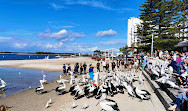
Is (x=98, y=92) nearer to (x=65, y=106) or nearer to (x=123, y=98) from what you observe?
(x=123, y=98)

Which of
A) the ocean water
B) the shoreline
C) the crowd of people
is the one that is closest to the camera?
the crowd of people

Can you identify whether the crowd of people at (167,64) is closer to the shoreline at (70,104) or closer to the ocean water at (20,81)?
the shoreline at (70,104)

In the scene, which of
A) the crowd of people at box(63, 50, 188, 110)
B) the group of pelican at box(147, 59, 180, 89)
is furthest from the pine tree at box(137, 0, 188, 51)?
the group of pelican at box(147, 59, 180, 89)

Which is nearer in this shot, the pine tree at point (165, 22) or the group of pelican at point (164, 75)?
the group of pelican at point (164, 75)

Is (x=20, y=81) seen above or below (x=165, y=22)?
below

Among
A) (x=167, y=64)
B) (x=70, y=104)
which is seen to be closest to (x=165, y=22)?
(x=167, y=64)

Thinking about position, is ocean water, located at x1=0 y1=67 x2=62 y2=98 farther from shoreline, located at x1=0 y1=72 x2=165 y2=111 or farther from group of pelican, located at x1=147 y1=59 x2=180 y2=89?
group of pelican, located at x1=147 y1=59 x2=180 y2=89

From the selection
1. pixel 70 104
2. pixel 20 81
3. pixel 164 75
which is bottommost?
pixel 20 81

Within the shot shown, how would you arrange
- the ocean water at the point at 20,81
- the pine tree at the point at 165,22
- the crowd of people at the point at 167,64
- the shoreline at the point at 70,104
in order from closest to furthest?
the crowd of people at the point at 167,64, the shoreline at the point at 70,104, the ocean water at the point at 20,81, the pine tree at the point at 165,22

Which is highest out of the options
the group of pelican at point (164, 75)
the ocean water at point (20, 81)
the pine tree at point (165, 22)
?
the pine tree at point (165, 22)

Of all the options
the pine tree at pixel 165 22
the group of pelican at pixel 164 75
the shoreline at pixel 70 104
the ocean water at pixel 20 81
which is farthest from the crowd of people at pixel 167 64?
the pine tree at pixel 165 22

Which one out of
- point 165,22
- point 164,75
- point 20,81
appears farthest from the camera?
point 165,22

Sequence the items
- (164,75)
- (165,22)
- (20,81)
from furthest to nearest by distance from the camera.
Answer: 1. (165,22)
2. (20,81)
3. (164,75)

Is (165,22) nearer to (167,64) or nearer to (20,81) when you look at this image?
(167,64)
